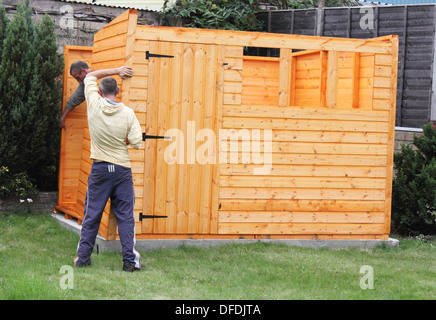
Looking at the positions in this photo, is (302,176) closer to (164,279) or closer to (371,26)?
(164,279)

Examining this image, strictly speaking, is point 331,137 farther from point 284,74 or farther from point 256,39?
point 256,39

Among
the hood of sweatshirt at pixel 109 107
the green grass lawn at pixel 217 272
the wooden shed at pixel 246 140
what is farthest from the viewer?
the wooden shed at pixel 246 140

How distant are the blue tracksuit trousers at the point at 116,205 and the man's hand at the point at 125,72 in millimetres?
1084

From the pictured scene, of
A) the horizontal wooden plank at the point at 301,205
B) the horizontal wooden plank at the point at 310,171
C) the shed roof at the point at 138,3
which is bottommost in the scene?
the horizontal wooden plank at the point at 301,205

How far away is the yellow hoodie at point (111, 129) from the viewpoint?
260 inches

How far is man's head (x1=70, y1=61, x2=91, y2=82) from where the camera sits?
8.67m

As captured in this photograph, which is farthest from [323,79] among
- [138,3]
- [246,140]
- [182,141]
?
[138,3]

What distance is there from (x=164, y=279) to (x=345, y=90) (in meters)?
3.85

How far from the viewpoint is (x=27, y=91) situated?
9.27m

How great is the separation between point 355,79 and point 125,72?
10.2 ft

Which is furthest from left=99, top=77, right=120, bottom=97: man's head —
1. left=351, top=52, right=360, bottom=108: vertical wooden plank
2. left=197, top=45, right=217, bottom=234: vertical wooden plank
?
left=351, top=52, right=360, bottom=108: vertical wooden plank

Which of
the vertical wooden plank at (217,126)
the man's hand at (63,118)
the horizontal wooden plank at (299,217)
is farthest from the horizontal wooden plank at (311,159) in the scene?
the man's hand at (63,118)

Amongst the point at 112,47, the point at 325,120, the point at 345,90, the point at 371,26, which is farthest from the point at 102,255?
the point at 371,26

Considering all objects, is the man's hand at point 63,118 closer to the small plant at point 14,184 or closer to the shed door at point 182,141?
the small plant at point 14,184
